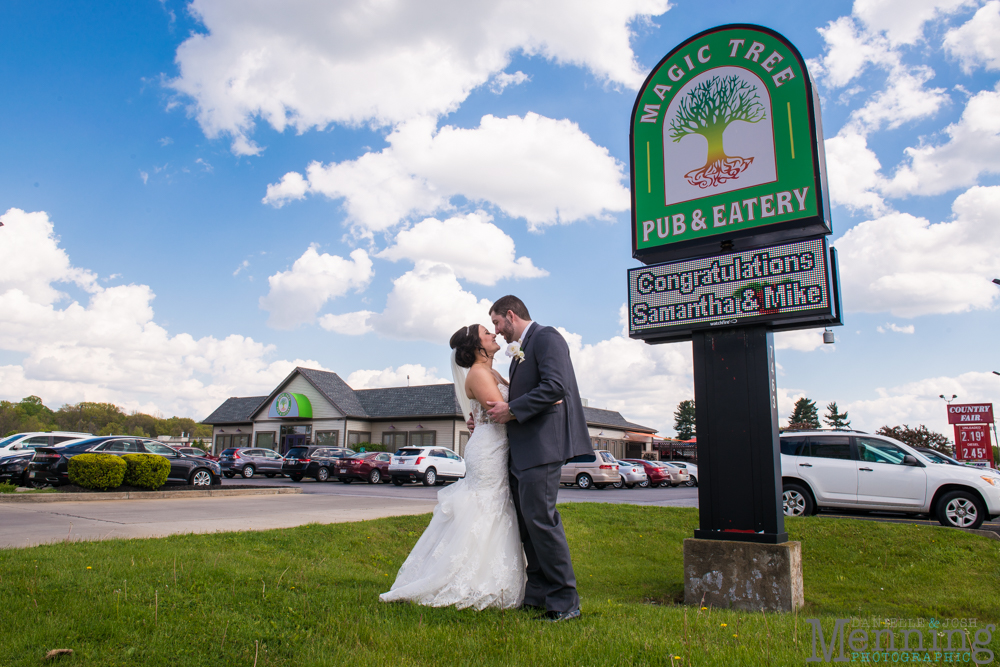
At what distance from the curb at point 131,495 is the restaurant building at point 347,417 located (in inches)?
741

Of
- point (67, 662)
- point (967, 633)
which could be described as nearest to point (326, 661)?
point (67, 662)

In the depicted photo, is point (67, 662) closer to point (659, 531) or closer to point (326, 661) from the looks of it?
point (326, 661)

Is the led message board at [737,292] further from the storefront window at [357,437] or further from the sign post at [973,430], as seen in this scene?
the storefront window at [357,437]

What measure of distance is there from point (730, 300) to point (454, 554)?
3.65m

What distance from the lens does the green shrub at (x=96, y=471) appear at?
14391 millimetres

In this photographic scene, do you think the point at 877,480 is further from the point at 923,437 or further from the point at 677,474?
the point at 923,437

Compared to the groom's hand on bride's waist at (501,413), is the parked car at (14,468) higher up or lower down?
lower down

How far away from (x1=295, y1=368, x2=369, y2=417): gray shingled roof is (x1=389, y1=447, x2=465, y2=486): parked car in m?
13.4

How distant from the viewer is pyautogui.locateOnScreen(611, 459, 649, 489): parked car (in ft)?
82.8

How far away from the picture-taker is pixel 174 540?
21.5ft

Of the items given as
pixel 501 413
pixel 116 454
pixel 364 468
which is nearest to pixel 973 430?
pixel 364 468

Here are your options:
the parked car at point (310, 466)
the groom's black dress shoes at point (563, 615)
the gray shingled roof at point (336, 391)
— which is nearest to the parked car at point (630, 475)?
the parked car at point (310, 466)

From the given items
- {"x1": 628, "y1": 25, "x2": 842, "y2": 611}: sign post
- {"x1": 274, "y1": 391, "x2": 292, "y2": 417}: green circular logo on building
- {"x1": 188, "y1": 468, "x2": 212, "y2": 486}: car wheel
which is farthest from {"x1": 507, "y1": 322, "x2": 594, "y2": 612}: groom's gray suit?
{"x1": 274, "y1": 391, "x2": 292, "y2": 417}: green circular logo on building

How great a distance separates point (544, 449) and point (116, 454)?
50.4ft
